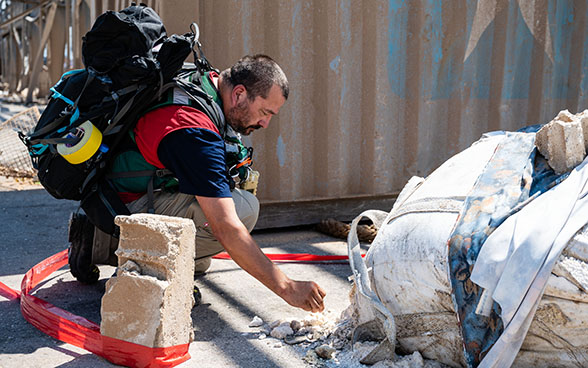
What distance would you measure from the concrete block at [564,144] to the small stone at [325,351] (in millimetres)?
1133

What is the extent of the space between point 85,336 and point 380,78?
3124 millimetres

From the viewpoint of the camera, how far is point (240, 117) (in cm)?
A: 291

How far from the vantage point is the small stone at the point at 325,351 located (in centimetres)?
239

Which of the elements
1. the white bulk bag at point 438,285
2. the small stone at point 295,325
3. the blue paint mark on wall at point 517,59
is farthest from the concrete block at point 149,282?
the blue paint mark on wall at point 517,59

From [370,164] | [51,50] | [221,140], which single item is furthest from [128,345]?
[51,50]

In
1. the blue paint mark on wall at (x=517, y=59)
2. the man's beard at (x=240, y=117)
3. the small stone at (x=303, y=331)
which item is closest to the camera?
the small stone at (x=303, y=331)

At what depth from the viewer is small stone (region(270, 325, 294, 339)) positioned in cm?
262

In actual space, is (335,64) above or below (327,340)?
above

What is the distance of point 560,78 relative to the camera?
5438mm

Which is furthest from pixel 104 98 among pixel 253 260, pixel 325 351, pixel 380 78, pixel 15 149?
pixel 15 149

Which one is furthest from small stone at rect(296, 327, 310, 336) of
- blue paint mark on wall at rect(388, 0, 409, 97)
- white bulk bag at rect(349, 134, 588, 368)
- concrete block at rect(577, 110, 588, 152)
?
blue paint mark on wall at rect(388, 0, 409, 97)

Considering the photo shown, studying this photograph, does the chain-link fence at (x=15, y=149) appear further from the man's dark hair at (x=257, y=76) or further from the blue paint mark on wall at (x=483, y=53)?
the man's dark hair at (x=257, y=76)

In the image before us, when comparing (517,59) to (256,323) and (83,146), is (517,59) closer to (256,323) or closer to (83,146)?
(256,323)

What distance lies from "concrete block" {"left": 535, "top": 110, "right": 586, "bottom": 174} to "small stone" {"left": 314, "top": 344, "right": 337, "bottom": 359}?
113 cm
